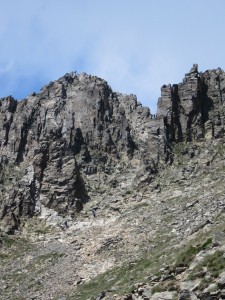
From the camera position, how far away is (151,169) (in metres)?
81.7

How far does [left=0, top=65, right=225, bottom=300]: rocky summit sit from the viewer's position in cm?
4149

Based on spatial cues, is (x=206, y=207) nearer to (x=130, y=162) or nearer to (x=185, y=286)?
(x=185, y=286)

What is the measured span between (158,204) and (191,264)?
3885 centimetres

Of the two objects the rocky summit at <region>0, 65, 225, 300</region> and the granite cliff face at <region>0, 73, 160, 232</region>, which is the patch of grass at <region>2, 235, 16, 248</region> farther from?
the granite cliff face at <region>0, 73, 160, 232</region>

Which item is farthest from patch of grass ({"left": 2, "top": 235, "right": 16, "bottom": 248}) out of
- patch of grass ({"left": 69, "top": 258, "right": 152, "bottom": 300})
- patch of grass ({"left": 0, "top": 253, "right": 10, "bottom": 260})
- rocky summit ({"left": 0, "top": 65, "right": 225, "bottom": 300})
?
patch of grass ({"left": 69, "top": 258, "right": 152, "bottom": 300})

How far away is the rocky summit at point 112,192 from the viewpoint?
136ft

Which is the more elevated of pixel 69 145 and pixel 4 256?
pixel 69 145

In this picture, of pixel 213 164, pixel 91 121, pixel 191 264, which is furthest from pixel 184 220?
pixel 91 121

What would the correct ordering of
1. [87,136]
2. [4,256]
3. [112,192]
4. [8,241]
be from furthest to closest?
[87,136]
[112,192]
[8,241]
[4,256]

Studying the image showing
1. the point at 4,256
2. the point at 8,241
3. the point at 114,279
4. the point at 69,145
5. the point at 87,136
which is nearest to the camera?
the point at 114,279

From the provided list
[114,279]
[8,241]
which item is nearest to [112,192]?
[8,241]

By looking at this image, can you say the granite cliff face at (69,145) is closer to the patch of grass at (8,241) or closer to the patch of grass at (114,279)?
the patch of grass at (8,241)

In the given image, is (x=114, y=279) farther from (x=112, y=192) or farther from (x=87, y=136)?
(x=87, y=136)

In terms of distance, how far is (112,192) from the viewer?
263 feet
